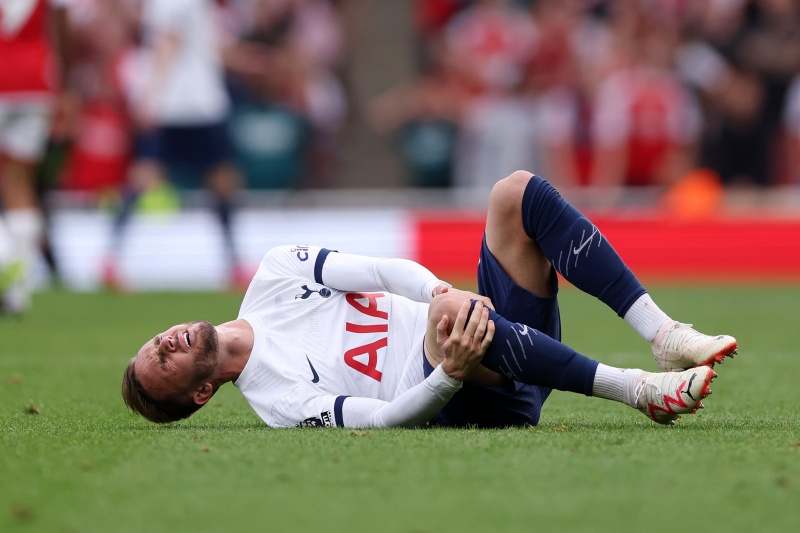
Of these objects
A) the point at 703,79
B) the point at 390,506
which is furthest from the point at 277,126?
the point at 390,506

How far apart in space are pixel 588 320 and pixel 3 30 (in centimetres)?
505

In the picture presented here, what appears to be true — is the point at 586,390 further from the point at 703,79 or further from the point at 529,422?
the point at 703,79

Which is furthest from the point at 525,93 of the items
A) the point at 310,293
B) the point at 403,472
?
the point at 403,472

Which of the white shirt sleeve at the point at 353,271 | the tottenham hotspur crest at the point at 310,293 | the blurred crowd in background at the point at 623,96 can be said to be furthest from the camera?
the blurred crowd in background at the point at 623,96

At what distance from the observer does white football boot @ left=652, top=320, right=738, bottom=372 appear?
4371mm

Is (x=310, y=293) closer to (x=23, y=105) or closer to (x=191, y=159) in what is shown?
(x=23, y=105)

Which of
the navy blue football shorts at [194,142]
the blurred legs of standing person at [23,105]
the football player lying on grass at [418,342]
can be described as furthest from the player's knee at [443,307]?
the navy blue football shorts at [194,142]

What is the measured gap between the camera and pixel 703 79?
15.5 m

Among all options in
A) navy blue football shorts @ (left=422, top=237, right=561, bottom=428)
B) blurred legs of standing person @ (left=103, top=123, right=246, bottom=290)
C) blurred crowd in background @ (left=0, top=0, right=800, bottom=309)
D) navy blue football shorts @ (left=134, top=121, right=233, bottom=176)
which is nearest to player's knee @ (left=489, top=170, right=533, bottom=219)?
navy blue football shorts @ (left=422, top=237, right=561, bottom=428)

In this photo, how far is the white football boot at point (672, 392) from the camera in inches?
167

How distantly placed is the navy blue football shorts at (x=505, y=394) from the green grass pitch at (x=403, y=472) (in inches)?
4.6

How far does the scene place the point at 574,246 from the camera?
4605 mm

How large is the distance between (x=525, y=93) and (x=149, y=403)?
11119 mm

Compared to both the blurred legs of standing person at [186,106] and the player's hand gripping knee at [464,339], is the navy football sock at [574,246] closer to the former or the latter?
the player's hand gripping knee at [464,339]
